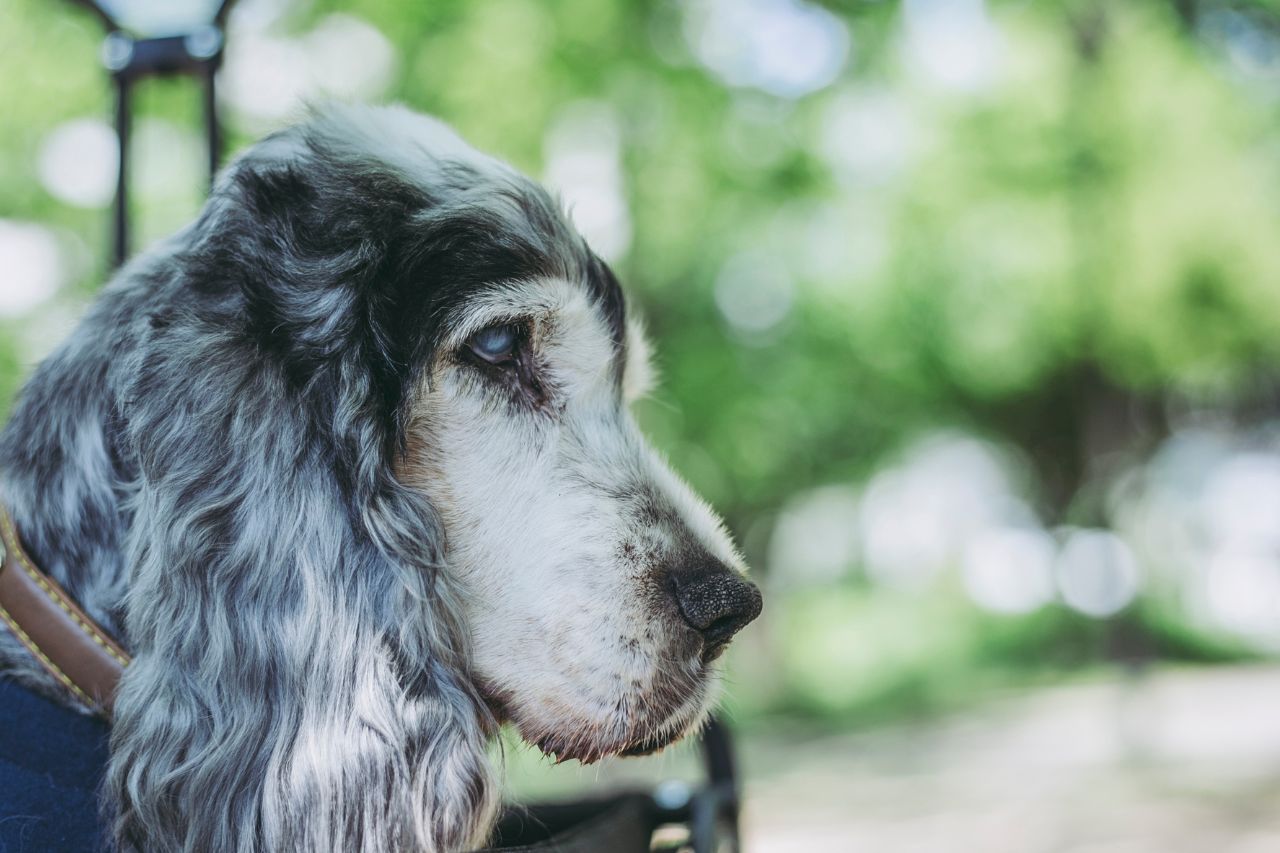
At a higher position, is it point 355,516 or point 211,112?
point 211,112

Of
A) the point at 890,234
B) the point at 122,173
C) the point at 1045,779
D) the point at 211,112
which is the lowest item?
the point at 1045,779

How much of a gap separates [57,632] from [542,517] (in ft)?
2.59

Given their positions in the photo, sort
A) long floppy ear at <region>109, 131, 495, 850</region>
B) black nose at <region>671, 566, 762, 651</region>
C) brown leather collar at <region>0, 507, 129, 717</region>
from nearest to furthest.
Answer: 1. long floppy ear at <region>109, 131, 495, 850</region>
2. brown leather collar at <region>0, 507, 129, 717</region>
3. black nose at <region>671, 566, 762, 651</region>

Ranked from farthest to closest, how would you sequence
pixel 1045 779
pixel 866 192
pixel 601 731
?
pixel 866 192, pixel 1045 779, pixel 601 731

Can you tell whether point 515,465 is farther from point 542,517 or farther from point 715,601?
point 715,601

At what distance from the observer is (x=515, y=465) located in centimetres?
199

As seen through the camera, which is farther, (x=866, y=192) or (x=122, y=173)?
(x=866, y=192)

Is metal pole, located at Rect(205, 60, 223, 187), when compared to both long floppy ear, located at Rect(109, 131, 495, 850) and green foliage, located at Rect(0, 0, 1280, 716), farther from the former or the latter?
green foliage, located at Rect(0, 0, 1280, 716)

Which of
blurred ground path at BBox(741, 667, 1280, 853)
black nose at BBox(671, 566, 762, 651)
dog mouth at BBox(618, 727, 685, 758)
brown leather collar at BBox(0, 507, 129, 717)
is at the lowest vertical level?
blurred ground path at BBox(741, 667, 1280, 853)

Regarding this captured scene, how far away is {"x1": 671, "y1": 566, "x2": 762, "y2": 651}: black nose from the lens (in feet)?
6.16

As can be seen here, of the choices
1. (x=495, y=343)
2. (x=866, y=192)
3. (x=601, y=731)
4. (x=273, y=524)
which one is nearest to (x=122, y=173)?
(x=495, y=343)

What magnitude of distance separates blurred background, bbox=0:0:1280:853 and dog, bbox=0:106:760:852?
13.8 feet

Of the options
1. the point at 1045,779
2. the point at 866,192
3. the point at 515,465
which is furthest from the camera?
the point at 866,192

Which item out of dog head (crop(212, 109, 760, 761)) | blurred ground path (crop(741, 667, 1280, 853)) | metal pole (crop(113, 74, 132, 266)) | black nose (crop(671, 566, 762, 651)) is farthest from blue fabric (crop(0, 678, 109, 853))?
blurred ground path (crop(741, 667, 1280, 853))
